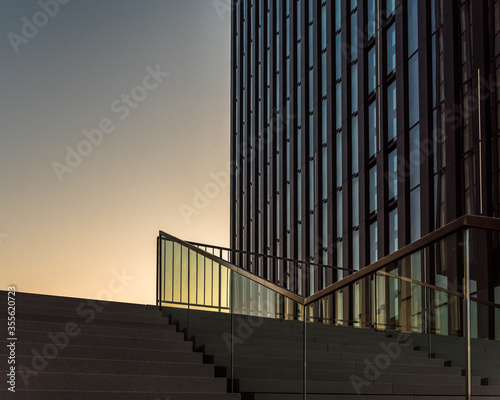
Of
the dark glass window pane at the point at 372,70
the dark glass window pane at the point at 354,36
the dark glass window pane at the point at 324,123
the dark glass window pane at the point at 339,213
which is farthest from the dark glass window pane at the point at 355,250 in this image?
the dark glass window pane at the point at 354,36

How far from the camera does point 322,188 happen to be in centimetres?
2850

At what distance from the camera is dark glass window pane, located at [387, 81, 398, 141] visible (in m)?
22.2

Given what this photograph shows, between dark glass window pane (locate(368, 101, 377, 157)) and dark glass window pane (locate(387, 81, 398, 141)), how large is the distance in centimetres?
104

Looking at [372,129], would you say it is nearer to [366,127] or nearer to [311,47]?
[366,127]

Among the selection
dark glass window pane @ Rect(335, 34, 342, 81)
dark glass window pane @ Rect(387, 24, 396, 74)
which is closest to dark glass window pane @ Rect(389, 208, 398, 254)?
dark glass window pane @ Rect(387, 24, 396, 74)

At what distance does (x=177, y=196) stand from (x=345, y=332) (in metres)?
20.2

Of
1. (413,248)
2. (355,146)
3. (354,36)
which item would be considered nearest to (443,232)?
(413,248)

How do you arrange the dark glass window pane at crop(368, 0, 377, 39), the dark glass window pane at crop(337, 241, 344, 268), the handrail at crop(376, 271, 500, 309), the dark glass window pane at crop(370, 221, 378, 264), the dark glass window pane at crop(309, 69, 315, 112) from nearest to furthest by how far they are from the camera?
the handrail at crop(376, 271, 500, 309) < the dark glass window pane at crop(370, 221, 378, 264) < the dark glass window pane at crop(368, 0, 377, 39) < the dark glass window pane at crop(337, 241, 344, 268) < the dark glass window pane at crop(309, 69, 315, 112)

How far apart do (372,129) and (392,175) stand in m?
2.60

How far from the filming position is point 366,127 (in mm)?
24188

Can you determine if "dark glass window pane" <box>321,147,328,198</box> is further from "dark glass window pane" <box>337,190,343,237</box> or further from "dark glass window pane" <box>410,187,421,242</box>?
"dark glass window pane" <box>410,187,421,242</box>

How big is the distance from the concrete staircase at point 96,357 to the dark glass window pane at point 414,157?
1271 cm

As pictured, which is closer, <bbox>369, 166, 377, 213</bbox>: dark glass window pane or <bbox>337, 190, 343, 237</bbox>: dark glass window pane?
<bbox>369, 166, 377, 213</bbox>: dark glass window pane

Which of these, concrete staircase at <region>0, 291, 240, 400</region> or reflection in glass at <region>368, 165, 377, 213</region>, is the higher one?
reflection in glass at <region>368, 165, 377, 213</region>
